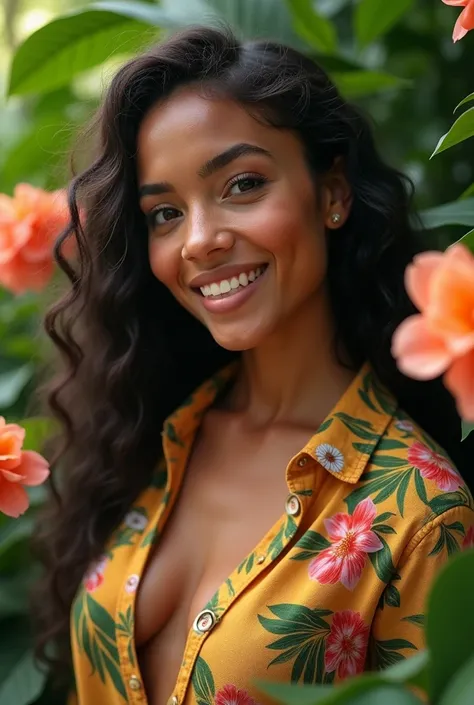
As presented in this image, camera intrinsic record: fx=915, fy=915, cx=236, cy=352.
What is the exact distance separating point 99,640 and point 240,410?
1.31ft

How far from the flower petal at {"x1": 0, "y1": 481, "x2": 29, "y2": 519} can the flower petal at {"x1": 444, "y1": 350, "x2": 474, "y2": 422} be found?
51 cm

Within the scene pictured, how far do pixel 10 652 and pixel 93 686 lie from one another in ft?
1.04

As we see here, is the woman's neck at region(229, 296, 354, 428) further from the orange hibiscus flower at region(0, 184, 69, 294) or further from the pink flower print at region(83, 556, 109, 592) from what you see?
the orange hibiscus flower at region(0, 184, 69, 294)

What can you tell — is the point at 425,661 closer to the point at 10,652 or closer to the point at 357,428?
the point at 357,428

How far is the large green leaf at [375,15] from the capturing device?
1.64 meters

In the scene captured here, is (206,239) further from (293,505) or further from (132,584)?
(132,584)

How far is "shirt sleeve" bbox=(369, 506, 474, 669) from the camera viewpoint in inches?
41.9

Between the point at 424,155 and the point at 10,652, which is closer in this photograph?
the point at 10,652

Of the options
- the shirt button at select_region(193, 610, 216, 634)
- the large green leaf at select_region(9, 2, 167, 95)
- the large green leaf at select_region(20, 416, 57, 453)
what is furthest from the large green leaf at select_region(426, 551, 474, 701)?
the large green leaf at select_region(9, 2, 167, 95)

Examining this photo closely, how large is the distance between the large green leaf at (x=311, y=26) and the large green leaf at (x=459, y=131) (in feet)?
2.81

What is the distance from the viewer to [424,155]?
176 centimetres

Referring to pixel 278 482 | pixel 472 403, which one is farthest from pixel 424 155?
pixel 472 403

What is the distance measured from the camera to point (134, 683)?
3.98ft

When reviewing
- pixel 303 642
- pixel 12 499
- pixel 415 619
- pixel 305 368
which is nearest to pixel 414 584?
pixel 415 619
